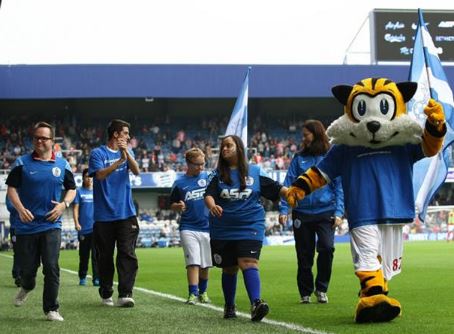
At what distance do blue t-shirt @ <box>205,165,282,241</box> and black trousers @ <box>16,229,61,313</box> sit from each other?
153 cm

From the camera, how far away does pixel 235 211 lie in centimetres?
917

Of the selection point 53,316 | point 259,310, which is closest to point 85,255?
point 53,316

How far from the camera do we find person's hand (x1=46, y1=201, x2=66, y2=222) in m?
9.45

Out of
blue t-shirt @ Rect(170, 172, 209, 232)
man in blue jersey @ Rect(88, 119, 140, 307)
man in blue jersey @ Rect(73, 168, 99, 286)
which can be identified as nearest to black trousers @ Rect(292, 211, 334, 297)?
blue t-shirt @ Rect(170, 172, 209, 232)

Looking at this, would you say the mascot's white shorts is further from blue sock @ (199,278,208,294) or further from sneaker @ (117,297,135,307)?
blue sock @ (199,278,208,294)

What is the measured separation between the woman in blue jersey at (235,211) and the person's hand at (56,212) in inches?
54.9

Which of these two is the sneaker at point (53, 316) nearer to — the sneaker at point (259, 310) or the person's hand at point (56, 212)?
the person's hand at point (56, 212)

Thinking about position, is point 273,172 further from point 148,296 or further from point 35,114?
point 148,296

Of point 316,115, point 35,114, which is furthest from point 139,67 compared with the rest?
point 316,115

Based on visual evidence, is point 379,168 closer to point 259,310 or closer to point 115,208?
point 259,310

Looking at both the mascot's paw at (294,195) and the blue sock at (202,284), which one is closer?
the mascot's paw at (294,195)

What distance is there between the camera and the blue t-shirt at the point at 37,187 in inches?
376

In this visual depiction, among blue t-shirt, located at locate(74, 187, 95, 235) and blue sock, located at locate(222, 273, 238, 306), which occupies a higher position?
blue t-shirt, located at locate(74, 187, 95, 235)

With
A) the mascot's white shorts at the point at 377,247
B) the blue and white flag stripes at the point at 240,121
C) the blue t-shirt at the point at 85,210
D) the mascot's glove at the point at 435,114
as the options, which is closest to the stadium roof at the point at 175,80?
the blue and white flag stripes at the point at 240,121
